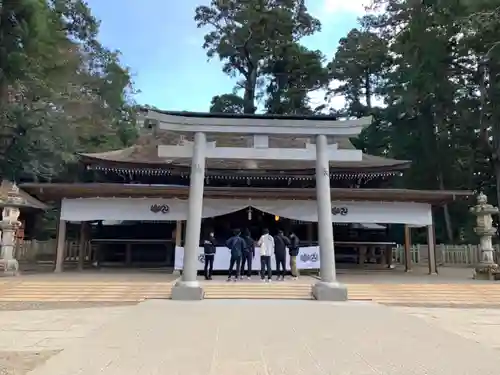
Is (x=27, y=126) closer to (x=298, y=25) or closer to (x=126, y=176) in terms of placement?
(x=126, y=176)

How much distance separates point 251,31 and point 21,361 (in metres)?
33.7

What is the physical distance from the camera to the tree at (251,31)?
3547cm

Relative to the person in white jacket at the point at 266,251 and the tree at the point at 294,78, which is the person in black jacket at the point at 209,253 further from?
the tree at the point at 294,78

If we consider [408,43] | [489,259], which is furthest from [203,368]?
[408,43]

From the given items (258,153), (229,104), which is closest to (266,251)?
(258,153)

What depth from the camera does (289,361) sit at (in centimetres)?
489

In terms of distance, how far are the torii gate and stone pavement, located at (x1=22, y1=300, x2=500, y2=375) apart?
8.73 feet

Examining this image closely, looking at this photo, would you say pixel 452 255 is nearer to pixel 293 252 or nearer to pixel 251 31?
pixel 293 252

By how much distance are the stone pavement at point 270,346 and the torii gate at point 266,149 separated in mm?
2660

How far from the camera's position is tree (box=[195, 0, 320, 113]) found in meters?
35.5

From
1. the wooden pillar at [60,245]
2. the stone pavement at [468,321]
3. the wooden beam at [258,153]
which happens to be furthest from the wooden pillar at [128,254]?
the stone pavement at [468,321]

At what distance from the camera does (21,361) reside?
16.1 ft

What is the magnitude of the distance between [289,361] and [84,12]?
3173 centimetres

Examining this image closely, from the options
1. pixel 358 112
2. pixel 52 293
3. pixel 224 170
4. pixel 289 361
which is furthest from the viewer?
pixel 358 112
